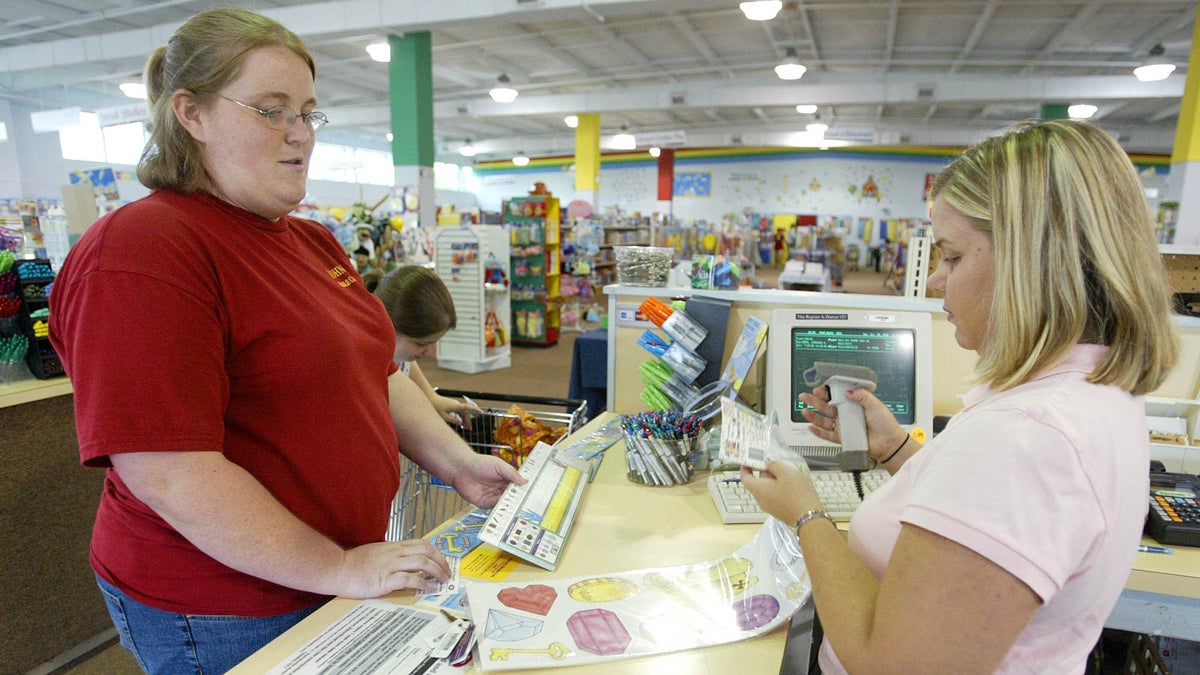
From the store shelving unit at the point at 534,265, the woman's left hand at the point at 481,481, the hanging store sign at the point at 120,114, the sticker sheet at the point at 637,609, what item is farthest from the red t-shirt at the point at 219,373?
the hanging store sign at the point at 120,114

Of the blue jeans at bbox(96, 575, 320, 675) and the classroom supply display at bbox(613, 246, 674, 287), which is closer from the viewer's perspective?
the blue jeans at bbox(96, 575, 320, 675)

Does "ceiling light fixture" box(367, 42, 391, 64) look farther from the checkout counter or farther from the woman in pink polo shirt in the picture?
the woman in pink polo shirt

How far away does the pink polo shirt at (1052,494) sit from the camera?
709mm

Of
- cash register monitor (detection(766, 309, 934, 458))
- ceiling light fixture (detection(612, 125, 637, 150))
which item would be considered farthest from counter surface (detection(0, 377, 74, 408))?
ceiling light fixture (detection(612, 125, 637, 150))

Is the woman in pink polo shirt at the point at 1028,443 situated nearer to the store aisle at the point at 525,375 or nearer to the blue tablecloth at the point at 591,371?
the blue tablecloth at the point at 591,371

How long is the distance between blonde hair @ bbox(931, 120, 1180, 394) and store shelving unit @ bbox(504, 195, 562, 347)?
318 inches

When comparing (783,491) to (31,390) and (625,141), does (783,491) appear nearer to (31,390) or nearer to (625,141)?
(31,390)

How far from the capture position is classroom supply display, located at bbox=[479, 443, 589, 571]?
1.33m

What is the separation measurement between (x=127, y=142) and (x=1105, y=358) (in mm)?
17717

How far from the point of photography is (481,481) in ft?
5.15

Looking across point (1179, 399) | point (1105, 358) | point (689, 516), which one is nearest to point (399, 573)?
point (689, 516)

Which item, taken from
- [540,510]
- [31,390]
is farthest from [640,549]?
[31,390]

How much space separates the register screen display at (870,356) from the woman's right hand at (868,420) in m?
0.39

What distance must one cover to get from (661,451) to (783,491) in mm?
729
